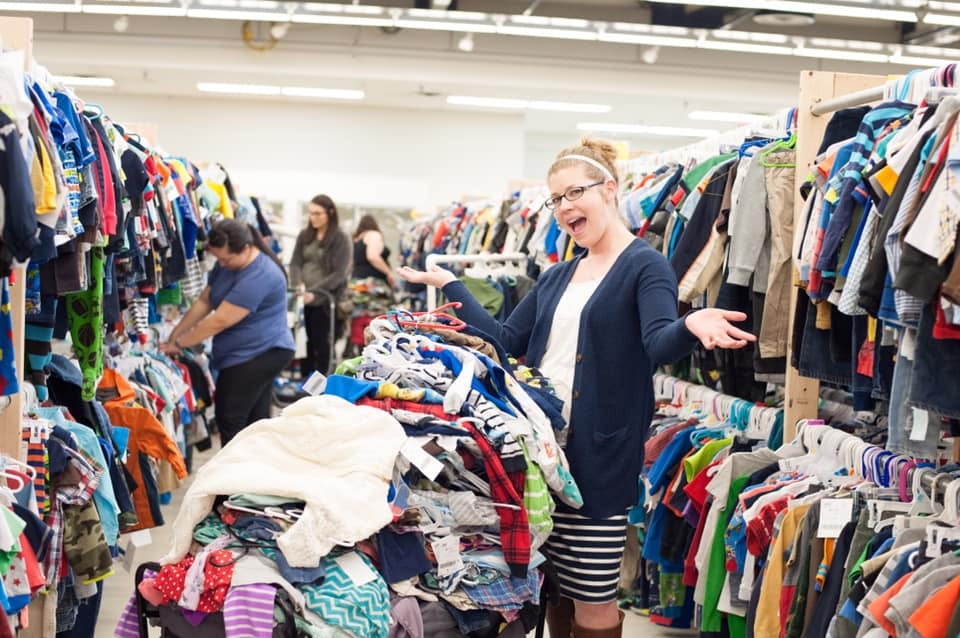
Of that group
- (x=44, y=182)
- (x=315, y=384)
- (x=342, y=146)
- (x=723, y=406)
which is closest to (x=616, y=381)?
(x=315, y=384)

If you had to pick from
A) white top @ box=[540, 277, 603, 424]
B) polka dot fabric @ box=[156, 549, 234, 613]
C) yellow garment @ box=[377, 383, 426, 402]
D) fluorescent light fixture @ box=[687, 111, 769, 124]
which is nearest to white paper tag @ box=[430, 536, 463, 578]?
yellow garment @ box=[377, 383, 426, 402]

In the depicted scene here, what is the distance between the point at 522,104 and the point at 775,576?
13.3m

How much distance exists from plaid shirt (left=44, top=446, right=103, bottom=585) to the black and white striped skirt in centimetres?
147

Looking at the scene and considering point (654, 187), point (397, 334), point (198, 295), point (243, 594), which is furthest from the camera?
point (198, 295)

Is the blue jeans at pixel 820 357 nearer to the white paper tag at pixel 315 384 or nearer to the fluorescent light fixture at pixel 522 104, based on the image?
the white paper tag at pixel 315 384

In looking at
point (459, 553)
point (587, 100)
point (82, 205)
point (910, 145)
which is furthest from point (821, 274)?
point (587, 100)

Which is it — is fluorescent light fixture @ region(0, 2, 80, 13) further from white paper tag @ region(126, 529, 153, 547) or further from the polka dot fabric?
the polka dot fabric

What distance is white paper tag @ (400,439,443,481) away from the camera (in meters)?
2.41

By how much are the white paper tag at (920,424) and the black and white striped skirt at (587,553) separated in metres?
0.77

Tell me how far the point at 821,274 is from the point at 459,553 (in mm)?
1333

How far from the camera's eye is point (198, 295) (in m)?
6.41

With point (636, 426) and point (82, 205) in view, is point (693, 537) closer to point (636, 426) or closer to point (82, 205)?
point (636, 426)

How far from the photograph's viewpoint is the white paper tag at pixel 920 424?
258 centimetres

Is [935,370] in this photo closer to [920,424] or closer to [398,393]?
[920,424]
